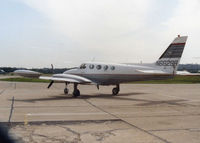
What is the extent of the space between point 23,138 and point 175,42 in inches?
641

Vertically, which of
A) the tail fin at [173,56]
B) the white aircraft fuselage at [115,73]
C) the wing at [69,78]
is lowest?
the wing at [69,78]

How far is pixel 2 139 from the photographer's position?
3498mm

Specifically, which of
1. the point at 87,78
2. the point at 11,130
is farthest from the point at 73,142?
the point at 87,78

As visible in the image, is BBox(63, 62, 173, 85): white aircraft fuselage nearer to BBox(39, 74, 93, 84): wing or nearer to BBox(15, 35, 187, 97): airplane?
BBox(15, 35, 187, 97): airplane

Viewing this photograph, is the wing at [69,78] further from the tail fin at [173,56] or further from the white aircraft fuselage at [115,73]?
the tail fin at [173,56]

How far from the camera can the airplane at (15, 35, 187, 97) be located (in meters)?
21.4

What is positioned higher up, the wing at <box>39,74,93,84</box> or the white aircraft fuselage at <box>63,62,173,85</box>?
the white aircraft fuselage at <box>63,62,173,85</box>

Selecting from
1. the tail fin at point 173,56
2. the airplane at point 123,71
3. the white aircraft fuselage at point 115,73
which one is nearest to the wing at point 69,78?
the airplane at point 123,71

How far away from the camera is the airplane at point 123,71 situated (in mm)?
21391

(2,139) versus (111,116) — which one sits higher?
(2,139)

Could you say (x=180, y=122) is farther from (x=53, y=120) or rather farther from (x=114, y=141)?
(x=53, y=120)

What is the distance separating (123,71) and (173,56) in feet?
13.7

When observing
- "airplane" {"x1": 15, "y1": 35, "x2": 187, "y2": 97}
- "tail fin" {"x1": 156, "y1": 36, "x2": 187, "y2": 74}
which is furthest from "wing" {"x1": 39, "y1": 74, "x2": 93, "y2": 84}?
"tail fin" {"x1": 156, "y1": 36, "x2": 187, "y2": 74}

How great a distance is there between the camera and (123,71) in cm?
2302
